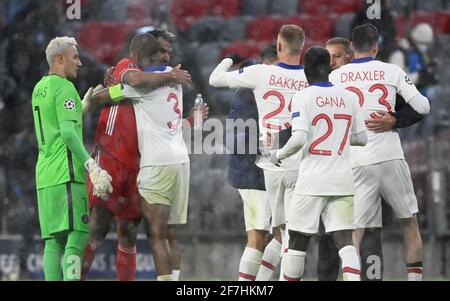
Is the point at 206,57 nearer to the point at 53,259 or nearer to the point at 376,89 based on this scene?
the point at 376,89

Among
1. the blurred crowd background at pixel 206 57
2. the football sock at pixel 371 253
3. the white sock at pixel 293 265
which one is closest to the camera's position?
the white sock at pixel 293 265

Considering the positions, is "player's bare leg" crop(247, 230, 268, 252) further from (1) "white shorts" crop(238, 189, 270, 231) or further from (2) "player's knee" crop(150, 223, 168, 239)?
(2) "player's knee" crop(150, 223, 168, 239)

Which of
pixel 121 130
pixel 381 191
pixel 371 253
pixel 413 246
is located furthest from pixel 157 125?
pixel 413 246

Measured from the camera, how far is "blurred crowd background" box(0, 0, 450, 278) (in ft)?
31.5

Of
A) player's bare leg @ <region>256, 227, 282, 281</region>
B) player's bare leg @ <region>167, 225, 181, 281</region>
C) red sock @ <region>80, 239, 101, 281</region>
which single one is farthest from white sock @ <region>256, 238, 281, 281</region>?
red sock @ <region>80, 239, 101, 281</region>

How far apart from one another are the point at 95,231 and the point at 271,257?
1088 millimetres

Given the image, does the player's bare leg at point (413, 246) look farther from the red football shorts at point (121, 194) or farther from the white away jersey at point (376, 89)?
the red football shorts at point (121, 194)

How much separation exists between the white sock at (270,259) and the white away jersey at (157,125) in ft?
2.61

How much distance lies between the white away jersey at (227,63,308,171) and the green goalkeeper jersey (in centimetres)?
100

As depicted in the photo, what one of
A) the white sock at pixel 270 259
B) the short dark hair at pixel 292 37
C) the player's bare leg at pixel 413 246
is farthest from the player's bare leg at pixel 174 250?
the player's bare leg at pixel 413 246

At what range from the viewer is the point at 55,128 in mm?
6605

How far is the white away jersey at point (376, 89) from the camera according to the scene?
704 cm
